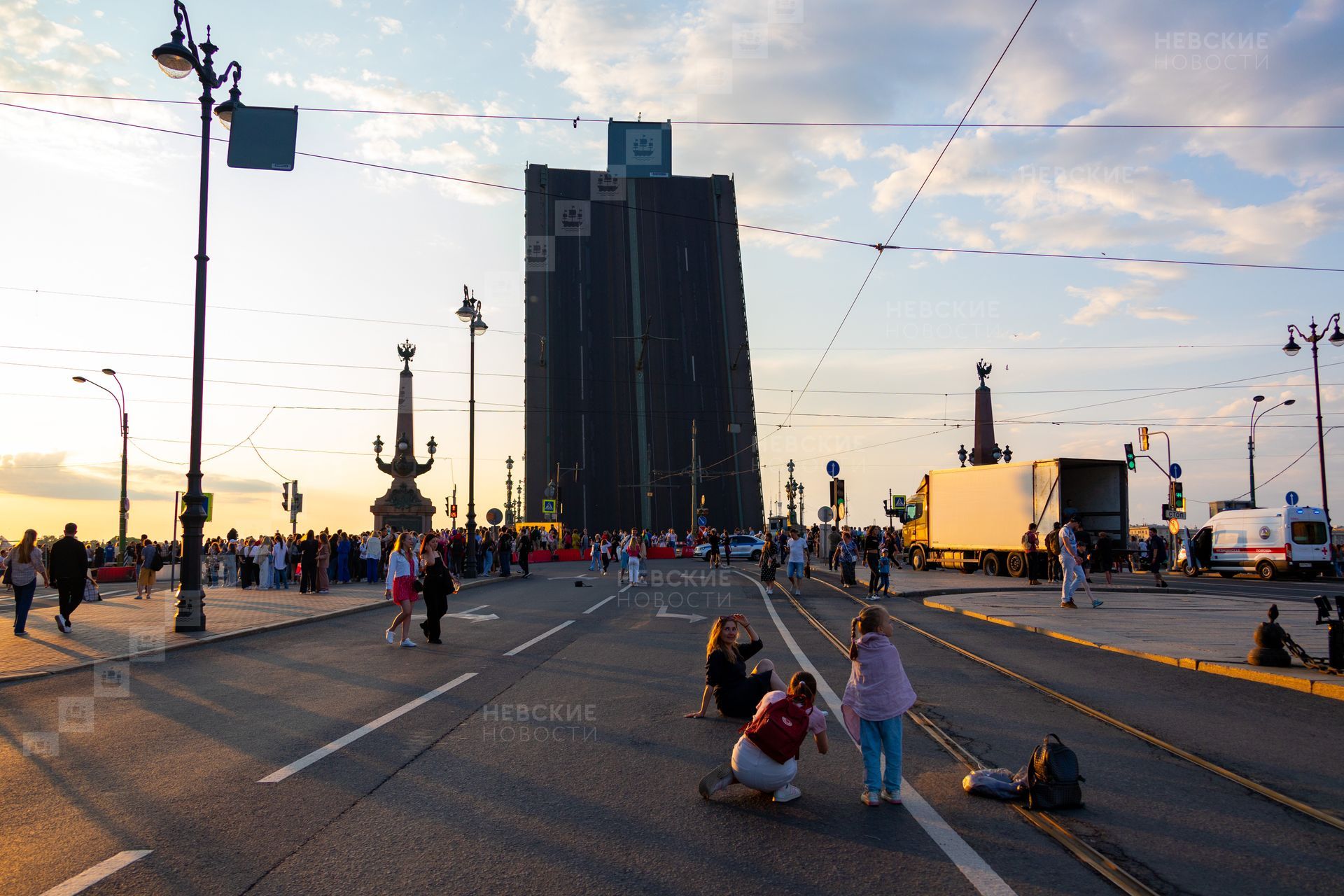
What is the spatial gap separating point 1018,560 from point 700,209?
104 feet

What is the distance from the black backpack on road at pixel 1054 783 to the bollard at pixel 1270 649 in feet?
22.0

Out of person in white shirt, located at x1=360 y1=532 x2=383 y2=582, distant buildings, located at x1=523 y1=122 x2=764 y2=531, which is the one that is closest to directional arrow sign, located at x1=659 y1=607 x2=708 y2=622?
person in white shirt, located at x1=360 y1=532 x2=383 y2=582

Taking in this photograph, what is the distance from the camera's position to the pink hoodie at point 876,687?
5.50 m

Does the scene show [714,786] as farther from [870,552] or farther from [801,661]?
[870,552]

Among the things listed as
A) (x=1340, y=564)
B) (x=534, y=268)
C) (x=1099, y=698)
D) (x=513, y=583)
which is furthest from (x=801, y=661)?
(x=534, y=268)

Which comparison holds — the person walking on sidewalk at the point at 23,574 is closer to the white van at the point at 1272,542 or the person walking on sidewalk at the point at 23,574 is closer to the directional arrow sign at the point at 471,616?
the directional arrow sign at the point at 471,616

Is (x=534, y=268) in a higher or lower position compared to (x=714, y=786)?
higher

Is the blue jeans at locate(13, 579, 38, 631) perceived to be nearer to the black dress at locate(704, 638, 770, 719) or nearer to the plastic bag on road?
the black dress at locate(704, 638, 770, 719)

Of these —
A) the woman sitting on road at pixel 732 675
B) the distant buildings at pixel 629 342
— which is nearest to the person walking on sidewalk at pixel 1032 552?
the woman sitting on road at pixel 732 675

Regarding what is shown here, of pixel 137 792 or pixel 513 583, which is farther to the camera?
pixel 513 583

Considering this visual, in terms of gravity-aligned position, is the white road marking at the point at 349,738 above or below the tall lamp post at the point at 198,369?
below

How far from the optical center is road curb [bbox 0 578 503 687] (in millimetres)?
10367

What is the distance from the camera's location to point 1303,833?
4.91 meters

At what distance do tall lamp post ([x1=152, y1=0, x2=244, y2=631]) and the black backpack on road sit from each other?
12.9m
